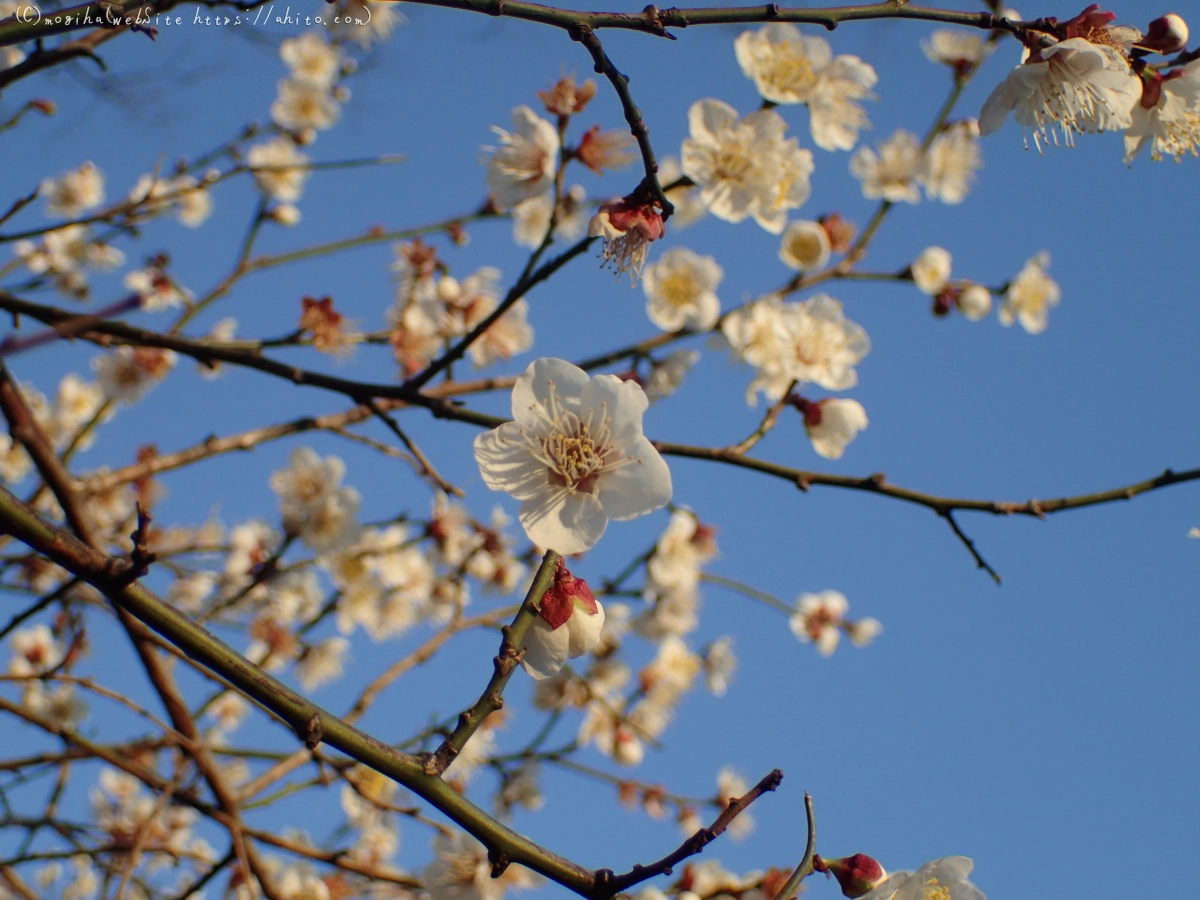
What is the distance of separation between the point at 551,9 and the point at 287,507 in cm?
206

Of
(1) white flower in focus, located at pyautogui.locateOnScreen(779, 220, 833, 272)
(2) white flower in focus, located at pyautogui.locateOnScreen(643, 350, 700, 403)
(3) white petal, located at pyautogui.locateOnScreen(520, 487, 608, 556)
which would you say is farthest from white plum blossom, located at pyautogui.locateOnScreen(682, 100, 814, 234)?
(3) white petal, located at pyautogui.locateOnScreen(520, 487, 608, 556)

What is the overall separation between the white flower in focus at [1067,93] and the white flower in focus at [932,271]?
1714 millimetres

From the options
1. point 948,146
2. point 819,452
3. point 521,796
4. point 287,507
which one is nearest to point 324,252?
point 287,507

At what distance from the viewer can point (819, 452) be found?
7.77ft

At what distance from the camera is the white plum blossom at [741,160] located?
7.32ft

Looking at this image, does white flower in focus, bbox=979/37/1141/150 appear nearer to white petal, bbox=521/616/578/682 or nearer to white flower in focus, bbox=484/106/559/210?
white flower in focus, bbox=484/106/559/210

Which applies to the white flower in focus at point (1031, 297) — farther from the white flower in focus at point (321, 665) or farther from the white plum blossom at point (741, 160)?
the white flower in focus at point (321, 665)

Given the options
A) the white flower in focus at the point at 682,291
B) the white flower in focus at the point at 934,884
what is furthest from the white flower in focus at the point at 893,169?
the white flower in focus at the point at 934,884

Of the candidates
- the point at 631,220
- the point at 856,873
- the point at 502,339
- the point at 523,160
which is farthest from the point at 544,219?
the point at 856,873

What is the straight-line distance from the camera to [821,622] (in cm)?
455

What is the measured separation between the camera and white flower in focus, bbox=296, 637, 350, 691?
12.9ft

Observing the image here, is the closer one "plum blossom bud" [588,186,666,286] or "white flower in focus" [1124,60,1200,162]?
"plum blossom bud" [588,186,666,286]

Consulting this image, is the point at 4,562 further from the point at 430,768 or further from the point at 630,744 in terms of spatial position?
the point at 630,744

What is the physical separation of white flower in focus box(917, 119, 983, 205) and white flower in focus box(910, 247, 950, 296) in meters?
0.23
